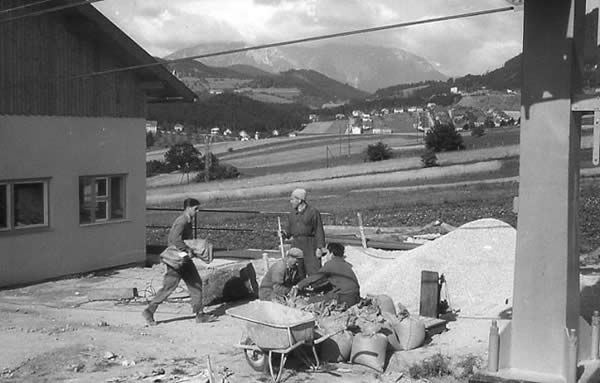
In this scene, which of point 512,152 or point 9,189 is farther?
point 512,152

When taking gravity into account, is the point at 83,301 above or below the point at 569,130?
below

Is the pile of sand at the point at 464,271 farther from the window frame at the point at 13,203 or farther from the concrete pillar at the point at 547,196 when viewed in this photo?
the window frame at the point at 13,203

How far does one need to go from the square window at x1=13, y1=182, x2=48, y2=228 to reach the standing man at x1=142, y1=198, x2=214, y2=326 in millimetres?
5642

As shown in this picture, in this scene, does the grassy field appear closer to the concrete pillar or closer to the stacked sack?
the stacked sack

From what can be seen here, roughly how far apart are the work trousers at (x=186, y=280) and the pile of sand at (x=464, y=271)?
120 inches

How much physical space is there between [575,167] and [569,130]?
484 millimetres

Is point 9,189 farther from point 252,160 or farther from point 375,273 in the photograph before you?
point 252,160

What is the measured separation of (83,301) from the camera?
1488 centimetres

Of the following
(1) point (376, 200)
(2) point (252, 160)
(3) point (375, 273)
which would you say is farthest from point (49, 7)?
(2) point (252, 160)

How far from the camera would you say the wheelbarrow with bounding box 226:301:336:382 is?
9141 millimetres

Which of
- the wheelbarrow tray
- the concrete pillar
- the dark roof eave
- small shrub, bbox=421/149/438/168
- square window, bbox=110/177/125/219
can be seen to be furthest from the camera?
small shrub, bbox=421/149/438/168

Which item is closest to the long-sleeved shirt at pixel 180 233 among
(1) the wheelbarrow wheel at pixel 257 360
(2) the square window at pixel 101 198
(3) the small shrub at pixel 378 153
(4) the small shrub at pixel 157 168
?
(1) the wheelbarrow wheel at pixel 257 360

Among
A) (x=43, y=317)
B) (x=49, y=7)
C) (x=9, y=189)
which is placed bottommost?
(x=43, y=317)

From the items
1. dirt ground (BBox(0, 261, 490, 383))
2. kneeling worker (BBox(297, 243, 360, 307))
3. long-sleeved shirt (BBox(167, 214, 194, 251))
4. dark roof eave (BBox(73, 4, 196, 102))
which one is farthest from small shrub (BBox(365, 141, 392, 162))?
kneeling worker (BBox(297, 243, 360, 307))
